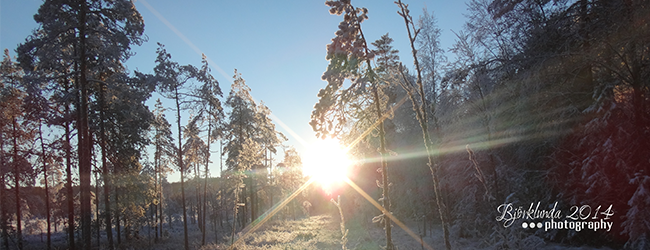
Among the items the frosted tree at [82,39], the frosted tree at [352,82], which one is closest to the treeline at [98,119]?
the frosted tree at [82,39]

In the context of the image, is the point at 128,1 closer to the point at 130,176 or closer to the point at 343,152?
the point at 343,152

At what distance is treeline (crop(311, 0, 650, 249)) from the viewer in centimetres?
614

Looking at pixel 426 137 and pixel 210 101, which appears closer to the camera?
pixel 426 137

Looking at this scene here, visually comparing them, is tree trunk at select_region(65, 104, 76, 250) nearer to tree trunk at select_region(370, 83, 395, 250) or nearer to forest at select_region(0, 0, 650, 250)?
forest at select_region(0, 0, 650, 250)

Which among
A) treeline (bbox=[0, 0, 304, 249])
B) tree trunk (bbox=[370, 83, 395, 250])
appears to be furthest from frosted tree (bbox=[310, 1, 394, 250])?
treeline (bbox=[0, 0, 304, 249])

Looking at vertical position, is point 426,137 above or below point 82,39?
below

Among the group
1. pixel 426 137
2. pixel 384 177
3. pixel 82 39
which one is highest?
pixel 82 39

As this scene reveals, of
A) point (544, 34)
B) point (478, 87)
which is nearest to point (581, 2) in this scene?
point (544, 34)

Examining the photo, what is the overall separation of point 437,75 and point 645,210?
36.6ft

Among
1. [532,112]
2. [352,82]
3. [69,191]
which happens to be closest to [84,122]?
[69,191]

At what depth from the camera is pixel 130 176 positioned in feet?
50.7

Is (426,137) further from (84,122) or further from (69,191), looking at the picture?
(69,191)

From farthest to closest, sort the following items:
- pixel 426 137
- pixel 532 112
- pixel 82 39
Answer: pixel 532 112 → pixel 82 39 → pixel 426 137

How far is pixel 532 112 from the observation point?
434 inches
